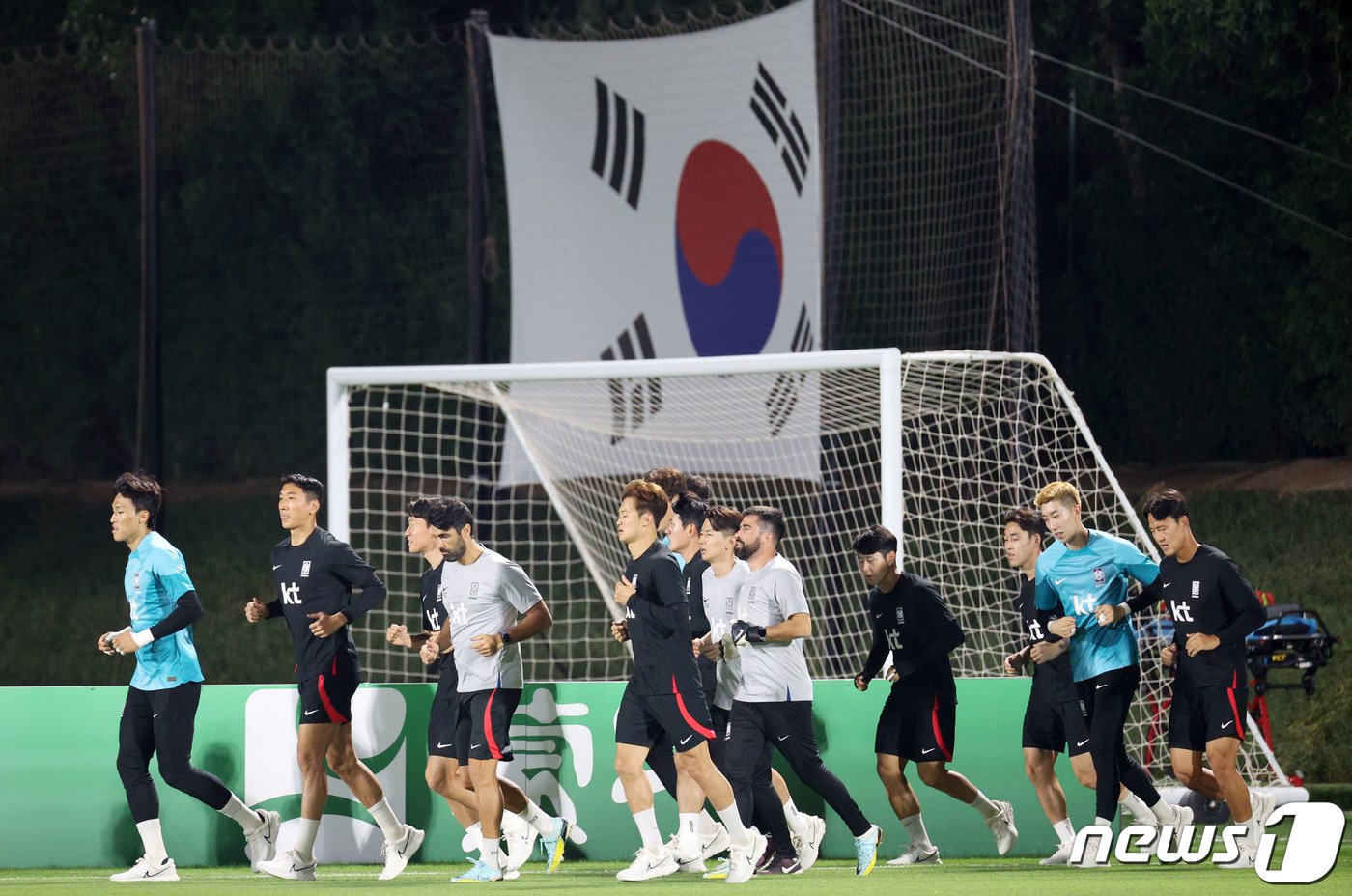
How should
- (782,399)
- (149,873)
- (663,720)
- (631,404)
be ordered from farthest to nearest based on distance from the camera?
(631,404)
(782,399)
(149,873)
(663,720)

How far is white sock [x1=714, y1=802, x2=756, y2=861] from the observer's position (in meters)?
8.76

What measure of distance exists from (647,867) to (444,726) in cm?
119

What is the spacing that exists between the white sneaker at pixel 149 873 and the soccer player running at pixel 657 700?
86.5 inches

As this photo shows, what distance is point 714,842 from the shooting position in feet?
30.6

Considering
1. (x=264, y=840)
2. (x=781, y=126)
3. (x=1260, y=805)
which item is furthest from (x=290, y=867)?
(x=781, y=126)

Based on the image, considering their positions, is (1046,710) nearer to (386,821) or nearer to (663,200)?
(386,821)

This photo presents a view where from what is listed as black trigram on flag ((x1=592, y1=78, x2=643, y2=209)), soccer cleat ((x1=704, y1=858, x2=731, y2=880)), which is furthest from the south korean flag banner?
soccer cleat ((x1=704, y1=858, x2=731, y2=880))

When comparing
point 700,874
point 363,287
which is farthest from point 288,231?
point 700,874

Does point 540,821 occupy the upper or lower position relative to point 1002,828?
upper

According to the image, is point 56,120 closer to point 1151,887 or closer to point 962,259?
point 962,259

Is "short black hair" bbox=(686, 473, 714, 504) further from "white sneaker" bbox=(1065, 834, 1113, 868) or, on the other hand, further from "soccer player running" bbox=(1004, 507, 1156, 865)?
"white sneaker" bbox=(1065, 834, 1113, 868)

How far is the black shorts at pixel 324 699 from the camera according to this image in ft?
30.9

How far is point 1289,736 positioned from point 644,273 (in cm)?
718

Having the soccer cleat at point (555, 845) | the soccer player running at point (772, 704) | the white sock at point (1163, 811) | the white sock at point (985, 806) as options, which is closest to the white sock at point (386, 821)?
the soccer cleat at point (555, 845)
